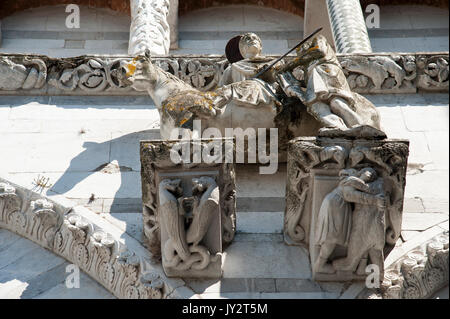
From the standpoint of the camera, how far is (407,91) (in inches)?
395

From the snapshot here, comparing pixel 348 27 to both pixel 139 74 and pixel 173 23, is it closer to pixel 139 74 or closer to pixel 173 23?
pixel 173 23

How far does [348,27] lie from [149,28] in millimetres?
2312

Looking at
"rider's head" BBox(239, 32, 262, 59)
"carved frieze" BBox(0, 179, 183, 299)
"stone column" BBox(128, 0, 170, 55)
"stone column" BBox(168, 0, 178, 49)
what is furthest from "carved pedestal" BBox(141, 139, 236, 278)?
"stone column" BBox(168, 0, 178, 49)

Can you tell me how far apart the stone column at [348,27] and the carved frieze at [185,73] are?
716 mm

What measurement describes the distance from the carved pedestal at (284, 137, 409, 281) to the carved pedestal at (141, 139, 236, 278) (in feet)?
2.13

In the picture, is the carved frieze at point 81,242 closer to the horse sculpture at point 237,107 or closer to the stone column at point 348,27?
the horse sculpture at point 237,107

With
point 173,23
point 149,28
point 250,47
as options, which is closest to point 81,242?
point 250,47

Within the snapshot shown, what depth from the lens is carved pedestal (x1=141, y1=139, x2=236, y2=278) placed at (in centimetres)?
729

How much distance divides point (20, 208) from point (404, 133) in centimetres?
365

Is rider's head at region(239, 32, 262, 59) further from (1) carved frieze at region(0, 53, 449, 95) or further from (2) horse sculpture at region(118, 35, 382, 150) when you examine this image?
(1) carved frieze at region(0, 53, 449, 95)

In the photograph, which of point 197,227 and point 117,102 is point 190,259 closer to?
point 197,227

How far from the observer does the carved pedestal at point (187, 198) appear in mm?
7285

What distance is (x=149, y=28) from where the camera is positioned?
37.1ft
